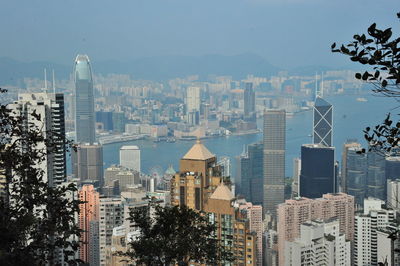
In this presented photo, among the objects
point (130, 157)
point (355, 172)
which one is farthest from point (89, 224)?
point (130, 157)

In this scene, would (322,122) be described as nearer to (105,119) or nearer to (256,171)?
(256,171)

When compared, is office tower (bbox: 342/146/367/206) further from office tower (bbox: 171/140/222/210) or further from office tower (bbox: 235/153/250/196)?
office tower (bbox: 171/140/222/210)

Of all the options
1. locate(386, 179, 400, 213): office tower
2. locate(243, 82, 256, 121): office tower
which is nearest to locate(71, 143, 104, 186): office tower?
locate(243, 82, 256, 121): office tower

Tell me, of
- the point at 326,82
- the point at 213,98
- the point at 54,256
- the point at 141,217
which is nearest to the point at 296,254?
the point at 141,217

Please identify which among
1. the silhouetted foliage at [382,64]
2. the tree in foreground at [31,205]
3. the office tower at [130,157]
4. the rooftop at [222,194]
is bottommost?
the office tower at [130,157]

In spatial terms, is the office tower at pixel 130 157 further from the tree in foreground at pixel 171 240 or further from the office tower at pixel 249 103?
the tree in foreground at pixel 171 240

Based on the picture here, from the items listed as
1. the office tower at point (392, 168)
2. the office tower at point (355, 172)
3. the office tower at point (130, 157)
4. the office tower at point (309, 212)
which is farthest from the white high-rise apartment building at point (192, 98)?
the office tower at point (309, 212)

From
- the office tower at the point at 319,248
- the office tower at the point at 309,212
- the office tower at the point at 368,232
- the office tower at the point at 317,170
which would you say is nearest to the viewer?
the office tower at the point at 319,248
